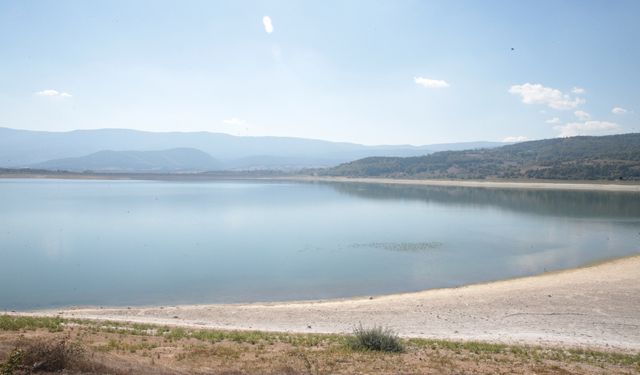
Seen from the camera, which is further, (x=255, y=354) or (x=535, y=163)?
(x=535, y=163)

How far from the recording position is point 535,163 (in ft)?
388

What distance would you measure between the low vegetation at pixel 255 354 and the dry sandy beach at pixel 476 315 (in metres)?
1.69

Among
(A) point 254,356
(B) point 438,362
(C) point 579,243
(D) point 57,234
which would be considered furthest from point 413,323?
(D) point 57,234

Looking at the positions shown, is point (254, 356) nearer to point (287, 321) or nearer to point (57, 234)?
point (287, 321)

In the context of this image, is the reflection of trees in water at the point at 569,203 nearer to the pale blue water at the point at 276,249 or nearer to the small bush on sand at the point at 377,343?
the pale blue water at the point at 276,249

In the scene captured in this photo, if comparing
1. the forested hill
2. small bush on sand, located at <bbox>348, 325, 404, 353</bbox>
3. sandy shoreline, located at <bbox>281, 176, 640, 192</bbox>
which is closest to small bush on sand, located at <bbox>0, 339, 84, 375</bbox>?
small bush on sand, located at <bbox>348, 325, 404, 353</bbox>

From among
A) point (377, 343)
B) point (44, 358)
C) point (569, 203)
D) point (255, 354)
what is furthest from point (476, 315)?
point (569, 203)

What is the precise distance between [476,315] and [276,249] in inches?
643

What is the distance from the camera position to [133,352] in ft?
25.5

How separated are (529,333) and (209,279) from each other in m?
13.7

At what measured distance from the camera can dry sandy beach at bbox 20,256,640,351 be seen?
1116 centimetres

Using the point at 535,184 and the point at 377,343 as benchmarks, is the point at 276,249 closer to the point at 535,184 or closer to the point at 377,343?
the point at 377,343

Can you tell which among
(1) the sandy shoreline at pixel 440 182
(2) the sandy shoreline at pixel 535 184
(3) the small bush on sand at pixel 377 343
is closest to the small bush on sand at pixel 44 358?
(3) the small bush on sand at pixel 377 343

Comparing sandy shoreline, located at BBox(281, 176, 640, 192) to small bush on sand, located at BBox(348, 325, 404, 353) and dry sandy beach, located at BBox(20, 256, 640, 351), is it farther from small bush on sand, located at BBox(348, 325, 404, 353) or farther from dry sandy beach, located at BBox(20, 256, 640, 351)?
small bush on sand, located at BBox(348, 325, 404, 353)
